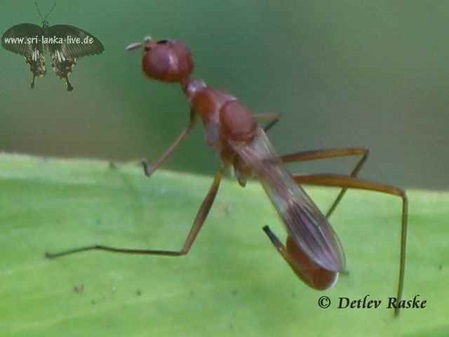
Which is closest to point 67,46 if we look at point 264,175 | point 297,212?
point 264,175

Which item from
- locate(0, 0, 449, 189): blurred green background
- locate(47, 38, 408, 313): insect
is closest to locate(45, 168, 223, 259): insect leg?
locate(47, 38, 408, 313): insect

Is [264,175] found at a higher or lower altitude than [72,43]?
higher

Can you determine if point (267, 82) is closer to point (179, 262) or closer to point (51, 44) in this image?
point (51, 44)

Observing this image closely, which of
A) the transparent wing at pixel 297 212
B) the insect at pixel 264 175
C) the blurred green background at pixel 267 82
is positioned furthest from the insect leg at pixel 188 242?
the blurred green background at pixel 267 82

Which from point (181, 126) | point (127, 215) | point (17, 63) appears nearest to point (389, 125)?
point (181, 126)

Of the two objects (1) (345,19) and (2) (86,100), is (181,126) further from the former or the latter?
(1) (345,19)
